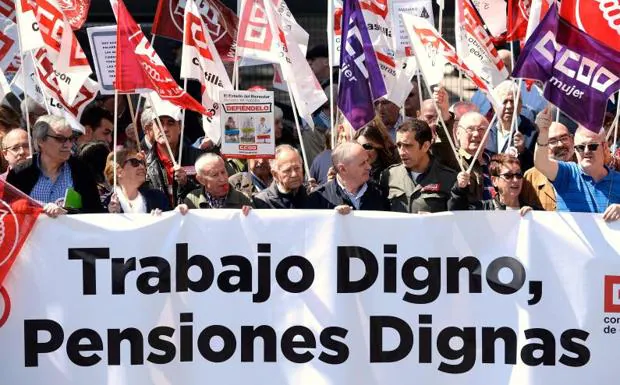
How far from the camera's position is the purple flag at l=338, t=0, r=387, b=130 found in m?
10.5

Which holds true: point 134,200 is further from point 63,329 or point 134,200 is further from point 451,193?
point 451,193

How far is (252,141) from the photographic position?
1014 centimetres

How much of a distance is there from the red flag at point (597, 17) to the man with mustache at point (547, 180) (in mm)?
1059

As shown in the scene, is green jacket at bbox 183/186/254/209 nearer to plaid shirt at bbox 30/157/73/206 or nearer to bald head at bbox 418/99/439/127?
plaid shirt at bbox 30/157/73/206

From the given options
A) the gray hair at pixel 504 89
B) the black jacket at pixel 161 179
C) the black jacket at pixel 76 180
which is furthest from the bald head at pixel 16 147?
the gray hair at pixel 504 89

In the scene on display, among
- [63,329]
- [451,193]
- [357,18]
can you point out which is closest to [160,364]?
[63,329]

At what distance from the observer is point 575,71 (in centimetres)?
962

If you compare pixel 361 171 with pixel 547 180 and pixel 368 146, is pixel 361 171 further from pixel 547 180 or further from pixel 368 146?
pixel 547 180

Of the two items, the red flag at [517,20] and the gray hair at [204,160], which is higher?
the red flag at [517,20]

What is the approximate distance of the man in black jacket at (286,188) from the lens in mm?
10000

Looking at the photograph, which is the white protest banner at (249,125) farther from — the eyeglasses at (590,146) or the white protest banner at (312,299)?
the eyeglasses at (590,146)

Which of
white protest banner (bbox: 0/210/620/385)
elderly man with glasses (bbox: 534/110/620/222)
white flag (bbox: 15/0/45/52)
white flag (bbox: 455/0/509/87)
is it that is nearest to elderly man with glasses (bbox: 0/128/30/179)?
white flag (bbox: 15/0/45/52)

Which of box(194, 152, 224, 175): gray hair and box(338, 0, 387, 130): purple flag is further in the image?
box(338, 0, 387, 130): purple flag

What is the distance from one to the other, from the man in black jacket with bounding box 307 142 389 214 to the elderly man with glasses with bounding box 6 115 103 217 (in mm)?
1420
